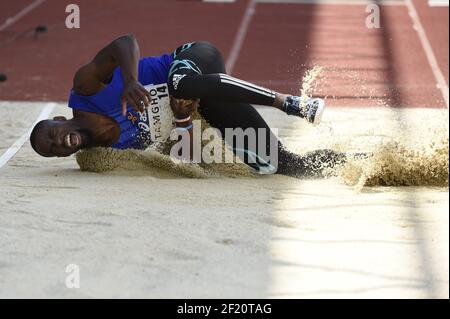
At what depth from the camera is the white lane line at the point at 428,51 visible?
899 cm

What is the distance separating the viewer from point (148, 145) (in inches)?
213

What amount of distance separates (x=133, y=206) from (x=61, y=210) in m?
0.31

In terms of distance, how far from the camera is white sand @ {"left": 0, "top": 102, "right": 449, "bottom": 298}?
11.6 feet

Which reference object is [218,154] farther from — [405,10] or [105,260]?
[405,10]

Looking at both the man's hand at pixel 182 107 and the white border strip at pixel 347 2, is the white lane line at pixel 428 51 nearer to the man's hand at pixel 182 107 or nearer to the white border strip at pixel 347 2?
the white border strip at pixel 347 2

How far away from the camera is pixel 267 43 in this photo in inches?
424

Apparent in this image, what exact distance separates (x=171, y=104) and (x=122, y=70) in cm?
37

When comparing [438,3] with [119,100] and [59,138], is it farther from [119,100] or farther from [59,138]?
[59,138]

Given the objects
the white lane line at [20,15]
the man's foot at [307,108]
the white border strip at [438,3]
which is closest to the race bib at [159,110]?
the man's foot at [307,108]

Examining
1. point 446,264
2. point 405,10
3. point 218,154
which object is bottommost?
point 405,10

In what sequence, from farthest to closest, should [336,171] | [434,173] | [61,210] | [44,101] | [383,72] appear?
[383,72] → [44,101] → [336,171] → [434,173] → [61,210]

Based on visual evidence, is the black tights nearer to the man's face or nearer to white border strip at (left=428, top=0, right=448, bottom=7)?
the man's face

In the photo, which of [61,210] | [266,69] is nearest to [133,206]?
[61,210]
